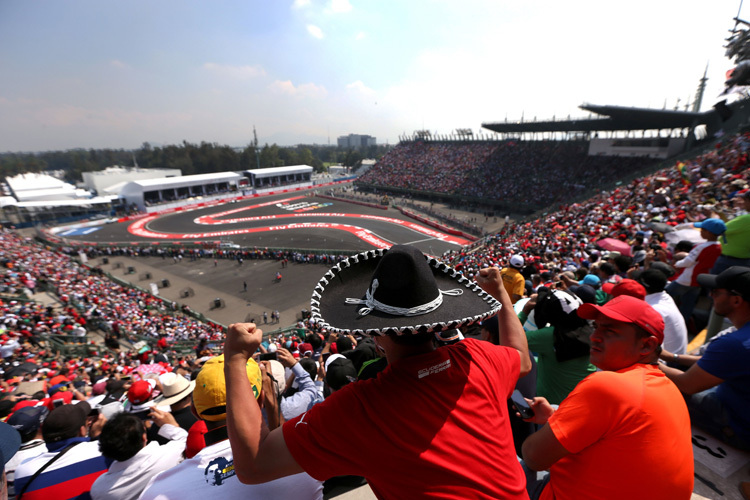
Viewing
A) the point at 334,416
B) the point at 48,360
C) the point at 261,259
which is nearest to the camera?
the point at 334,416

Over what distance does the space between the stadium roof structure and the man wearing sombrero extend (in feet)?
124

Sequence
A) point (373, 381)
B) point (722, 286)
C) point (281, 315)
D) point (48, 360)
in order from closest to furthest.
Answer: point (373, 381)
point (722, 286)
point (48, 360)
point (281, 315)

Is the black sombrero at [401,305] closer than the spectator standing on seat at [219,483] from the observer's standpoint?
Yes

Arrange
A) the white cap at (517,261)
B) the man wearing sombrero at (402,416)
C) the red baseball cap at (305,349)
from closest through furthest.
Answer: the man wearing sombrero at (402,416) → the white cap at (517,261) → the red baseball cap at (305,349)

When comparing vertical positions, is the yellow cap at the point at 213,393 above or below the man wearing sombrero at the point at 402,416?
below

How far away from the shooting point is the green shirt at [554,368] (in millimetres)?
2879

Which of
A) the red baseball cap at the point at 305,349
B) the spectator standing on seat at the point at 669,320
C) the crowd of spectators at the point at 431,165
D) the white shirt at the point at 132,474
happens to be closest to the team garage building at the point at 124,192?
the crowd of spectators at the point at 431,165

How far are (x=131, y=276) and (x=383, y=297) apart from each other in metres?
29.7

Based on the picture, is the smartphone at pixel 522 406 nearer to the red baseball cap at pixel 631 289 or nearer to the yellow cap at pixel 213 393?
the red baseball cap at pixel 631 289

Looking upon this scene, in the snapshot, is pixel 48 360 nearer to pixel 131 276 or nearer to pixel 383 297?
pixel 383 297

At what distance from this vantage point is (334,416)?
50.8 inches

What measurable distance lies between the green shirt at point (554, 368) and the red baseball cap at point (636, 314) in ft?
3.41

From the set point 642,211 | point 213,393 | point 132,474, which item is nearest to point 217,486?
point 213,393

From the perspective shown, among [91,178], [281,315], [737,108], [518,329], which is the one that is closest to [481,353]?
[518,329]
